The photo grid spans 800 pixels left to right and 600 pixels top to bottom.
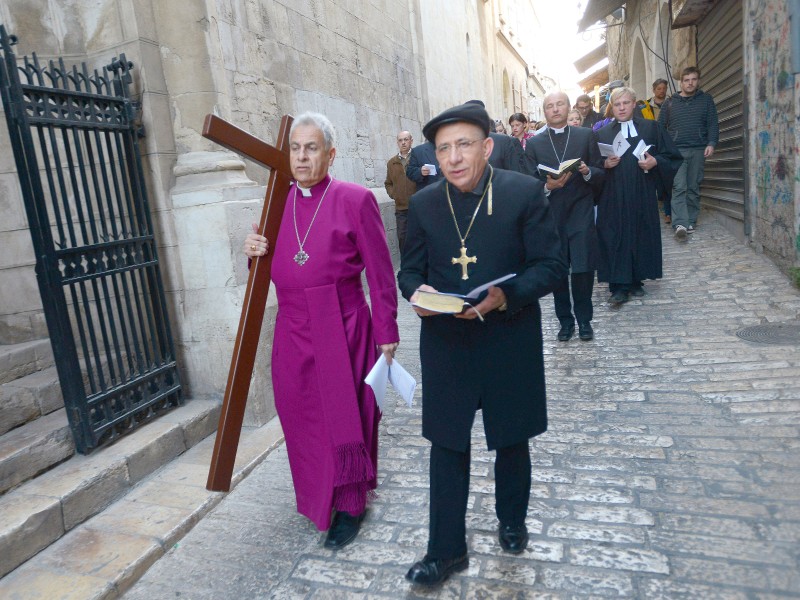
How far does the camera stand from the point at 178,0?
4.33 meters

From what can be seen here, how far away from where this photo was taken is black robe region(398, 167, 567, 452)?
2.42 meters

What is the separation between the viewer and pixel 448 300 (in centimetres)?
222

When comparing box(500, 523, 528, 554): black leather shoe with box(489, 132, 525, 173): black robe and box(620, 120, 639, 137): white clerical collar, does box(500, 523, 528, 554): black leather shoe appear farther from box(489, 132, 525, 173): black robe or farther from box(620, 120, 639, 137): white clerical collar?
box(620, 120, 639, 137): white clerical collar

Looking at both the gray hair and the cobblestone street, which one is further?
the gray hair

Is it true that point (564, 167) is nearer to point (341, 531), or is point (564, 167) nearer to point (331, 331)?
point (331, 331)

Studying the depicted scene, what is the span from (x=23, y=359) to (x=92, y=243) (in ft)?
3.18

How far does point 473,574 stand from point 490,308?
3.75ft

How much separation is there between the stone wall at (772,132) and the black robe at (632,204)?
3.93ft

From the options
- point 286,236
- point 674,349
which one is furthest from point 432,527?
point 674,349

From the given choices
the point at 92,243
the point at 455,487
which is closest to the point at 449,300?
the point at 455,487

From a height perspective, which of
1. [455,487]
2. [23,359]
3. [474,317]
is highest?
[474,317]

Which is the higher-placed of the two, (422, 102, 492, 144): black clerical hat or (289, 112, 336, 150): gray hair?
(289, 112, 336, 150): gray hair

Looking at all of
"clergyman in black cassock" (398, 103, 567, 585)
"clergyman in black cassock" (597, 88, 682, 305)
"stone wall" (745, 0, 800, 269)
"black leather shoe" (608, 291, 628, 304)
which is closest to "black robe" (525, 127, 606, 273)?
"clergyman in black cassock" (597, 88, 682, 305)

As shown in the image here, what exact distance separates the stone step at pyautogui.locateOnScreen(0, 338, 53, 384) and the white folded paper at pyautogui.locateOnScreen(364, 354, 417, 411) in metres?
2.69
